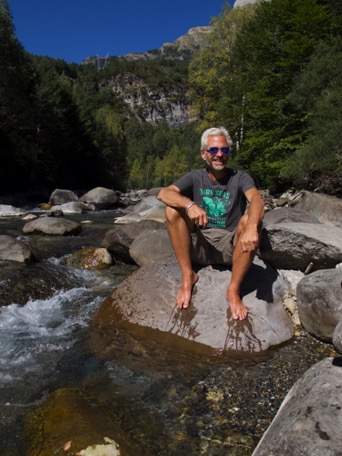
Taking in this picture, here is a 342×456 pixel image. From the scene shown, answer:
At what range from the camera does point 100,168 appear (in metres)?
43.9

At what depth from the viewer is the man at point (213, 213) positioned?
3576 millimetres

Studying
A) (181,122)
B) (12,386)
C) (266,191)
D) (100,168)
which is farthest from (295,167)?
(181,122)

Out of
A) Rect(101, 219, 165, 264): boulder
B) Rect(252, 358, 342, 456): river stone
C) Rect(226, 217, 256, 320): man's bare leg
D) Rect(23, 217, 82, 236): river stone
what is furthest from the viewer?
Rect(23, 217, 82, 236): river stone

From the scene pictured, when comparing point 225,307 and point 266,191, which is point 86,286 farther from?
point 266,191

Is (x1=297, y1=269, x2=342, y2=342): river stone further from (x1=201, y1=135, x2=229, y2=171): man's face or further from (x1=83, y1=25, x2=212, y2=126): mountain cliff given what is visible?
(x1=83, y1=25, x2=212, y2=126): mountain cliff

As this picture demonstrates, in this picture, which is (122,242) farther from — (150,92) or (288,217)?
(150,92)

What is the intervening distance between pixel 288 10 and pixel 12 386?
22.7 meters

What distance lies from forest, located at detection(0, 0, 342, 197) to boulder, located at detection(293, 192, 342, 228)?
3.16 meters

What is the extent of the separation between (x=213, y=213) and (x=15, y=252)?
15.3 feet

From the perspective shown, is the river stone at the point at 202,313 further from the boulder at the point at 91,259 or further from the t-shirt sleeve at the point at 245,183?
the boulder at the point at 91,259

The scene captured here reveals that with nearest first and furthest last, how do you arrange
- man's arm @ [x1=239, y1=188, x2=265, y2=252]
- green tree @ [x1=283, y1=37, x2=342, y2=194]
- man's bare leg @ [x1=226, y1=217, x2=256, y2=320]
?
man's arm @ [x1=239, y1=188, x2=265, y2=252]
man's bare leg @ [x1=226, y1=217, x2=256, y2=320]
green tree @ [x1=283, y1=37, x2=342, y2=194]

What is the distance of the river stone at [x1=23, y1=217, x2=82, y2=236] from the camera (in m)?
10.4

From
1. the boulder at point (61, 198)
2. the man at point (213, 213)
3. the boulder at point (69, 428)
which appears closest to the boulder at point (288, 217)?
the man at point (213, 213)

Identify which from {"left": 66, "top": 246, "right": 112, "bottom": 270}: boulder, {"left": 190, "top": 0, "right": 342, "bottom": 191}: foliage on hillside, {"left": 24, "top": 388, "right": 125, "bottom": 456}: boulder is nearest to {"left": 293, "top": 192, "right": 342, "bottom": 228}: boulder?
{"left": 190, "top": 0, "right": 342, "bottom": 191}: foliage on hillside
